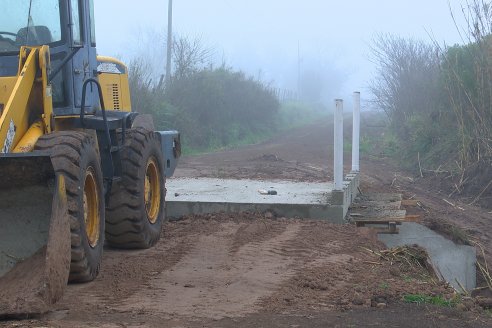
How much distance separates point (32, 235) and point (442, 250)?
20.4 ft

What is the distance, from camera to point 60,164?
20.6ft

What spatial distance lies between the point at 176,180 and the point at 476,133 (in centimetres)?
716

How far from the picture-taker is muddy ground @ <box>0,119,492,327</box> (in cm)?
569

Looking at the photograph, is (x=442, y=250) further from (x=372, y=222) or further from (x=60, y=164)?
(x=60, y=164)

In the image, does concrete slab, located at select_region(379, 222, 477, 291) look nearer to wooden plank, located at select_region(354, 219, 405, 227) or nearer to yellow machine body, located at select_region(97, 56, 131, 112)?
wooden plank, located at select_region(354, 219, 405, 227)

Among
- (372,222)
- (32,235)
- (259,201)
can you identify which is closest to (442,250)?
(372,222)

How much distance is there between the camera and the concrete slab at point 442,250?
10.5 m

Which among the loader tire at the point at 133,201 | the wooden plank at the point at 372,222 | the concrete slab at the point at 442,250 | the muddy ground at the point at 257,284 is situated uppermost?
the loader tire at the point at 133,201

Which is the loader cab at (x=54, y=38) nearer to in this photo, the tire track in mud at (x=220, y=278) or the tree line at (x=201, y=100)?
the tire track in mud at (x=220, y=278)

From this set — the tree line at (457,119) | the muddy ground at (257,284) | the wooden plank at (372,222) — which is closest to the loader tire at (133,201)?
the muddy ground at (257,284)

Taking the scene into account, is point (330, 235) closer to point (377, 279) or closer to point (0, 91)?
point (377, 279)

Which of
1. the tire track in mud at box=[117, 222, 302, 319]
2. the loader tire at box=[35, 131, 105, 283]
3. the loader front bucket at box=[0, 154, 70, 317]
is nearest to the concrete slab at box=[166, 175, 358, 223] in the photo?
the tire track in mud at box=[117, 222, 302, 319]

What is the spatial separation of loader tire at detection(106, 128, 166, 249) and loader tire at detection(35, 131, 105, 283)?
3.48 feet

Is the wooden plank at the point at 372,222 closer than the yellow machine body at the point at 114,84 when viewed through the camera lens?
No
